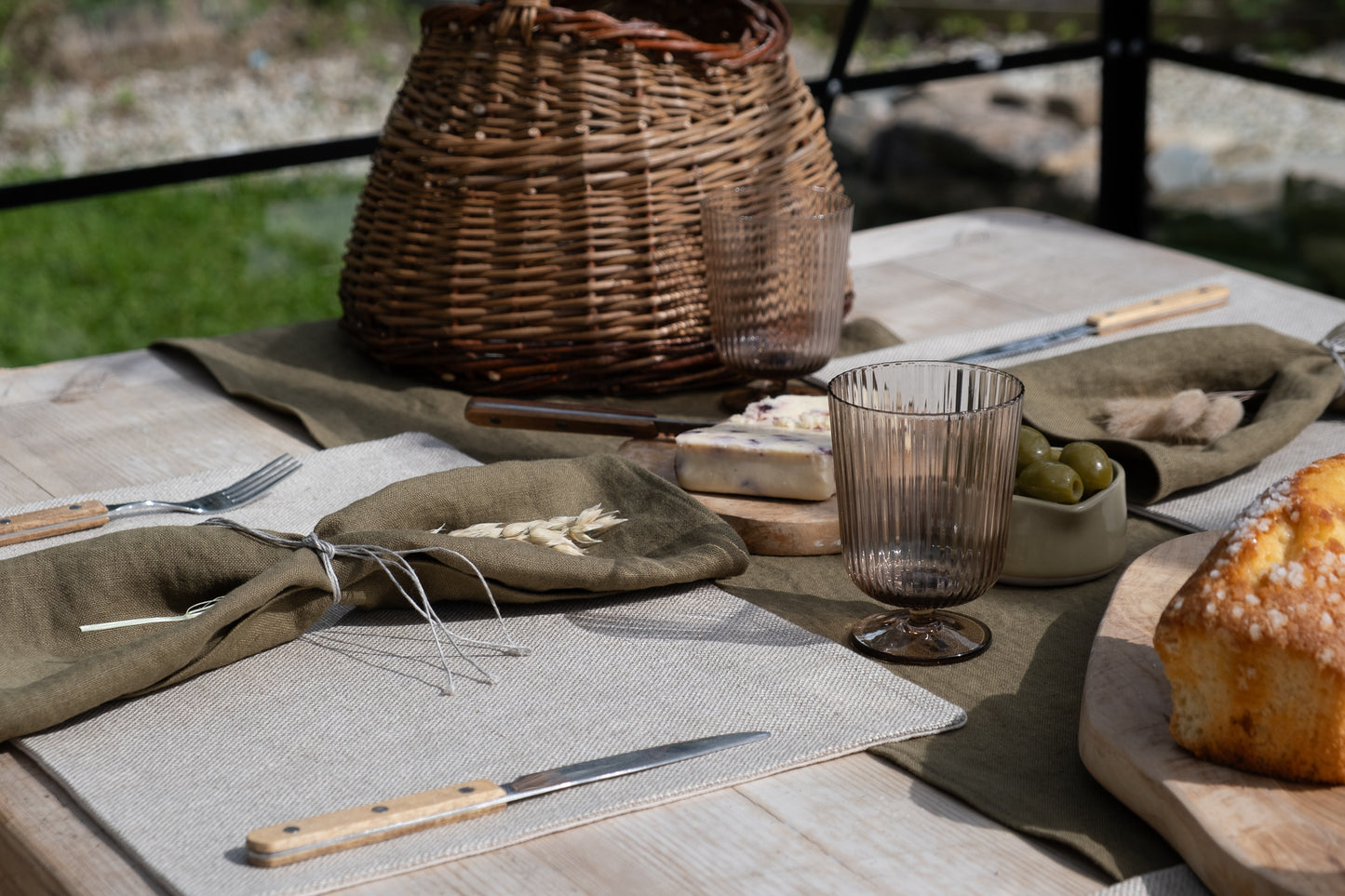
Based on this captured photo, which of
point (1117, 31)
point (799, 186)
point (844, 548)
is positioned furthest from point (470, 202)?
point (1117, 31)

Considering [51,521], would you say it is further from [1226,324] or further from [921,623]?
[1226,324]

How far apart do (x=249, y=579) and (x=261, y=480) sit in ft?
0.96

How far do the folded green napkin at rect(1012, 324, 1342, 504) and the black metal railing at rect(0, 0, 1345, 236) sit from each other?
91cm

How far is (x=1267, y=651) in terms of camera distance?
71 cm

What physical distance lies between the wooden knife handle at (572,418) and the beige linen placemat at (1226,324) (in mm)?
269

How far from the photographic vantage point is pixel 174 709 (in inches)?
34.3

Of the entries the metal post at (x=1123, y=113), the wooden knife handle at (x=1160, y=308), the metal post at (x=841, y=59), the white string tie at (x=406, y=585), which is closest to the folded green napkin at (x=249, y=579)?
the white string tie at (x=406, y=585)

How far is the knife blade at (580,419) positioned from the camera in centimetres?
124

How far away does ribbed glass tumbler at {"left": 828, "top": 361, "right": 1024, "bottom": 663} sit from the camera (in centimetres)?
85

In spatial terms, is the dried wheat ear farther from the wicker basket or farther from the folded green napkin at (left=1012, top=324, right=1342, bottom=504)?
the wicker basket

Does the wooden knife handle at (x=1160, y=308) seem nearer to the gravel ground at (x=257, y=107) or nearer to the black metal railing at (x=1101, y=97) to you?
the black metal railing at (x=1101, y=97)

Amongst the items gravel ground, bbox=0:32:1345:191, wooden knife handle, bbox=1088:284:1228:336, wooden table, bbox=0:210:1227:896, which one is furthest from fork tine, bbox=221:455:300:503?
gravel ground, bbox=0:32:1345:191

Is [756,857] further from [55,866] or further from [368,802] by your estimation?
[55,866]

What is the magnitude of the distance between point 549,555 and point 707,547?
12cm
